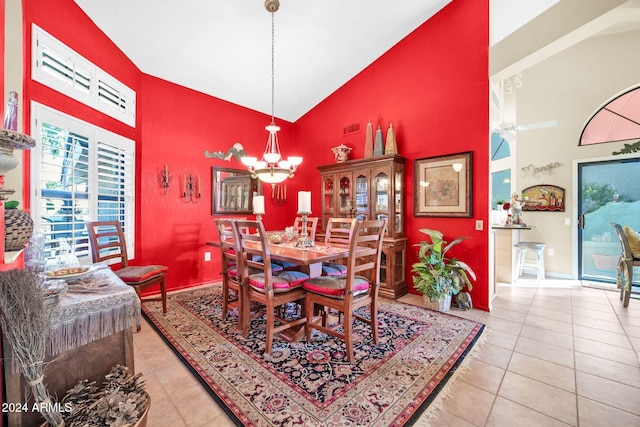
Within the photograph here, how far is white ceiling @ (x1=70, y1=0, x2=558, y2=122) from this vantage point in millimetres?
2738

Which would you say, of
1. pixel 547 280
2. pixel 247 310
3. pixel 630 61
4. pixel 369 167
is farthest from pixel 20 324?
pixel 630 61

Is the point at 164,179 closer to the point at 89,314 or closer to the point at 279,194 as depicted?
the point at 279,194

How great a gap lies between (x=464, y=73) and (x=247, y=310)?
3749mm

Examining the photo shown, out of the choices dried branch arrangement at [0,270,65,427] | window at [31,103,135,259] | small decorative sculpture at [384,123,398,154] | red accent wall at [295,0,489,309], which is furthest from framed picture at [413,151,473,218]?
window at [31,103,135,259]

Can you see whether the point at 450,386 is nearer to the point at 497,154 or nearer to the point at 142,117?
the point at 142,117

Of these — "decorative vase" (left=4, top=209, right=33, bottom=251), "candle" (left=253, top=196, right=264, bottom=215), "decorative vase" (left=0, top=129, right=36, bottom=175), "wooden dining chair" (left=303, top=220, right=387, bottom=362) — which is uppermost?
"decorative vase" (left=0, top=129, right=36, bottom=175)

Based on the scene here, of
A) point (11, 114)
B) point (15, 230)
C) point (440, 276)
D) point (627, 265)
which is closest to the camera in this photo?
point (11, 114)

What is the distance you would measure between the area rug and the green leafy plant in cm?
30

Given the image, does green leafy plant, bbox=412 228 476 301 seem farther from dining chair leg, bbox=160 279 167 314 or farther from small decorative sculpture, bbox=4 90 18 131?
small decorative sculpture, bbox=4 90 18 131

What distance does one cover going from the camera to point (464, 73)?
3309mm

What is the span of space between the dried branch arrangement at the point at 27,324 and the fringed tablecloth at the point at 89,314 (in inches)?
4.1

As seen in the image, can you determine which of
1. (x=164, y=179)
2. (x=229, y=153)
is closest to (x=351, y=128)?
(x=229, y=153)

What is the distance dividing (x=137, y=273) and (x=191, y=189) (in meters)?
1.56

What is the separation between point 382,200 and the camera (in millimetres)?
3885
